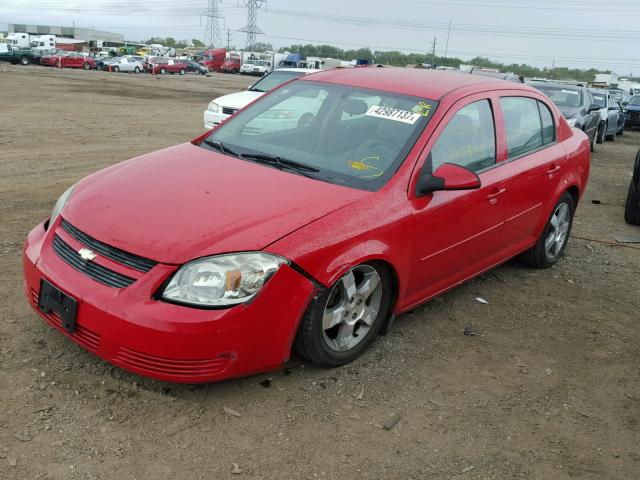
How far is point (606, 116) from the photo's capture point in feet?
53.2

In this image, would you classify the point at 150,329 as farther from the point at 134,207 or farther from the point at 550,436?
the point at 550,436

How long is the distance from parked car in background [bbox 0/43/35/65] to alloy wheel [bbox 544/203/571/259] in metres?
48.8

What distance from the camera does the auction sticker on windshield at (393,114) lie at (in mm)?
3791

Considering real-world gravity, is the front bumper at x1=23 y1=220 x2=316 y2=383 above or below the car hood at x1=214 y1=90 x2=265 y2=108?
below

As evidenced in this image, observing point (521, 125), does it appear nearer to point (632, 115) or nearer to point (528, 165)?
point (528, 165)

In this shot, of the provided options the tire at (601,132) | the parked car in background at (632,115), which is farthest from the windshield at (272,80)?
the parked car in background at (632,115)

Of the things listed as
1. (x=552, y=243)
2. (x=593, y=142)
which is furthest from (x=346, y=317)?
(x=593, y=142)

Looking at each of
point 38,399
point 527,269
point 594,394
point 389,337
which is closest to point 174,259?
point 38,399

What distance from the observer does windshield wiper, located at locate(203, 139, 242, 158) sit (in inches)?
154

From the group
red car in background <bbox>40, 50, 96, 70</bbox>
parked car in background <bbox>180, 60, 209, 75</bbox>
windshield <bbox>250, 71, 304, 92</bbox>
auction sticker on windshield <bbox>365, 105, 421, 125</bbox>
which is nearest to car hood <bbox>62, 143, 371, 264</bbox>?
auction sticker on windshield <bbox>365, 105, 421, 125</bbox>

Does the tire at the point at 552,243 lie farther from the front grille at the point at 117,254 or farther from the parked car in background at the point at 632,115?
the parked car in background at the point at 632,115

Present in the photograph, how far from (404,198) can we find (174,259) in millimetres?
1379

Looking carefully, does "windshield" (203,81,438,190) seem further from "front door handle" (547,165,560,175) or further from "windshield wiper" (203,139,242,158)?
"front door handle" (547,165,560,175)

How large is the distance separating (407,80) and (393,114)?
1.66 ft
